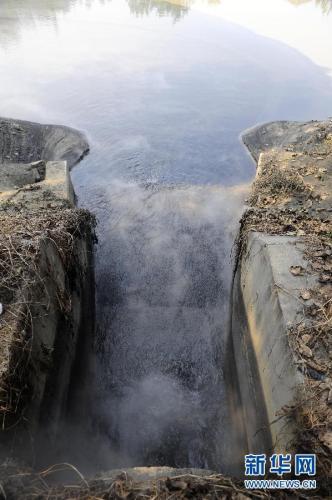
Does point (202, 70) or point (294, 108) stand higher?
point (202, 70)

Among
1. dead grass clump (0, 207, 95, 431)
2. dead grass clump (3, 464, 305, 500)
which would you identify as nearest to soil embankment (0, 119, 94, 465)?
dead grass clump (0, 207, 95, 431)

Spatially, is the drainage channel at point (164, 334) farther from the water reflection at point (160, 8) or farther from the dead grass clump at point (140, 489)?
the water reflection at point (160, 8)

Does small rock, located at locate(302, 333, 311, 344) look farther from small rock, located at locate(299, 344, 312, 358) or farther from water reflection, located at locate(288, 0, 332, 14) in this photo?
water reflection, located at locate(288, 0, 332, 14)

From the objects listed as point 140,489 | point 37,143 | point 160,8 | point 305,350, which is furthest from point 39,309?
point 160,8

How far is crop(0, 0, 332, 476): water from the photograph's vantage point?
6680mm

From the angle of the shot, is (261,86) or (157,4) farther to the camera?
(157,4)

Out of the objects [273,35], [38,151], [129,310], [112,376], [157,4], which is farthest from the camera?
[157,4]

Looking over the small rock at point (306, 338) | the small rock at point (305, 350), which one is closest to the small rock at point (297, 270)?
the small rock at point (306, 338)

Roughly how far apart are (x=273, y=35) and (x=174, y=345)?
27.1m

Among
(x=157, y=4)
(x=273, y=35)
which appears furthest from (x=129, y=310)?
(x=157, y=4)

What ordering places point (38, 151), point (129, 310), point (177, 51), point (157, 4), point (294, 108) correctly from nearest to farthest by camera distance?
point (129, 310), point (38, 151), point (294, 108), point (177, 51), point (157, 4)

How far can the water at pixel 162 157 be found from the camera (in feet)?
21.9

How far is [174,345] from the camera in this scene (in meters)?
7.68

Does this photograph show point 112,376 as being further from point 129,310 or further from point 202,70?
point 202,70
